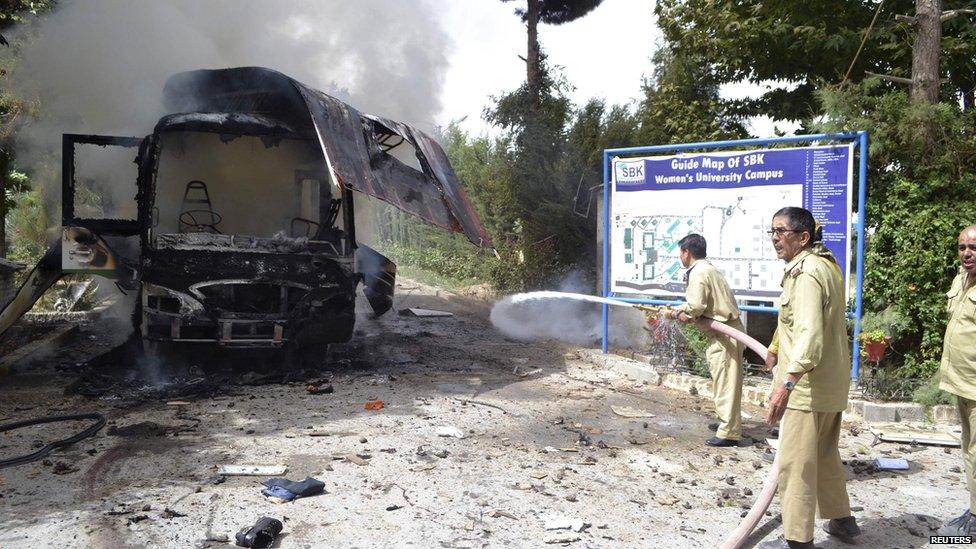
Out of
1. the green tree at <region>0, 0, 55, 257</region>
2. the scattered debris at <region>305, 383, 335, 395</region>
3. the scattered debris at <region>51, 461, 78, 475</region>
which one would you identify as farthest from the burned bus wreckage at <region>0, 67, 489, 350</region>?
the scattered debris at <region>51, 461, 78, 475</region>

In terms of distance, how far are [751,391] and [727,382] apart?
61.3 inches

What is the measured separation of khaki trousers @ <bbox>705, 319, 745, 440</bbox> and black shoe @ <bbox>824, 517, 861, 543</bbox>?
1.74 metres

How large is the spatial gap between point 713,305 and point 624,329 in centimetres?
456

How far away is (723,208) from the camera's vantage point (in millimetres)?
7473

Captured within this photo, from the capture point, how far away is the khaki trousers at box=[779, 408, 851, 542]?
360 centimetres

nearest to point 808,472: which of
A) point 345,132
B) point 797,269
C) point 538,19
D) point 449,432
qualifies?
point 797,269

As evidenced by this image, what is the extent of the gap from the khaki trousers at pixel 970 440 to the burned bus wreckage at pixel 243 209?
5.45 meters

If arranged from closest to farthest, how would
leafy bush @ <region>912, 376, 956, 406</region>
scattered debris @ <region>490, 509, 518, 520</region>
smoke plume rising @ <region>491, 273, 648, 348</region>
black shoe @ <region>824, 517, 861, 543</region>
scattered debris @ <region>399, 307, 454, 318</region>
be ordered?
black shoe @ <region>824, 517, 861, 543</region> → scattered debris @ <region>490, 509, 518, 520</region> → leafy bush @ <region>912, 376, 956, 406</region> → smoke plume rising @ <region>491, 273, 648, 348</region> → scattered debris @ <region>399, 307, 454, 318</region>

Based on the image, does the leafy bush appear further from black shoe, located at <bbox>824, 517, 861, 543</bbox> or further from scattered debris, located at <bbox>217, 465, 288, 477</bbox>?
scattered debris, located at <bbox>217, 465, 288, 477</bbox>

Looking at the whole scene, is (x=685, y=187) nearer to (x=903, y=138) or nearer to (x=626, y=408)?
(x=903, y=138)

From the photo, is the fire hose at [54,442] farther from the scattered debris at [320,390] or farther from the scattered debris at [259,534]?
the scattered debris at [259,534]

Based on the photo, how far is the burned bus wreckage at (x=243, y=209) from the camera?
7301mm

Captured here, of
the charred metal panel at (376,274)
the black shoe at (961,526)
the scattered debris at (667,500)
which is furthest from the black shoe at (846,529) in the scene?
the charred metal panel at (376,274)

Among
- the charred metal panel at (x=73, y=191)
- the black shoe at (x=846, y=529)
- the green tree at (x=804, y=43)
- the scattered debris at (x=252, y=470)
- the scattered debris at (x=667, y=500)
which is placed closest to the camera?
the black shoe at (x=846, y=529)
